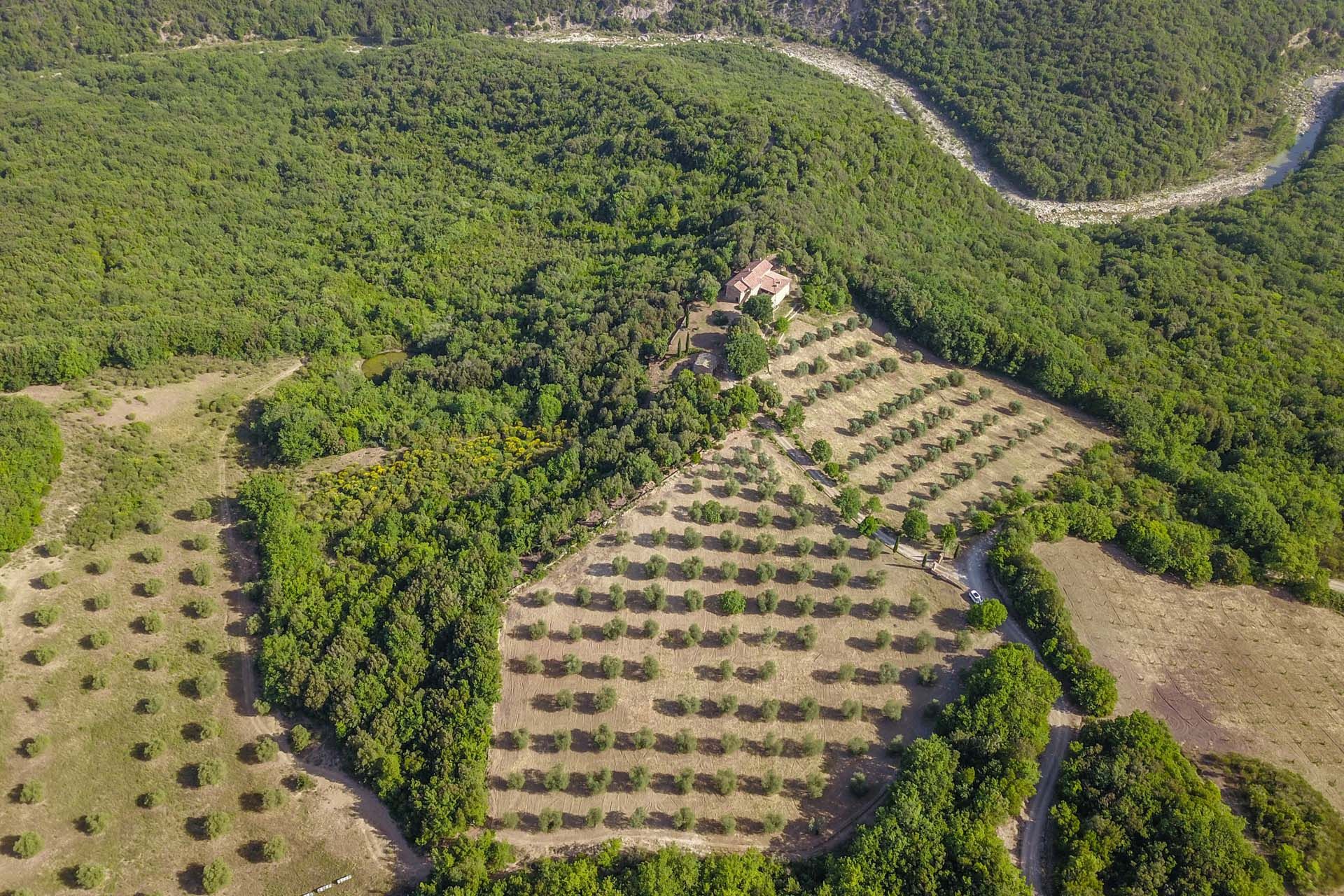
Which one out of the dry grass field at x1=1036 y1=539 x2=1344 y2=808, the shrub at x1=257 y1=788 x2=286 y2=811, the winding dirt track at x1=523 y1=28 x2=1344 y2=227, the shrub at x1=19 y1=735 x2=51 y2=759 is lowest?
the shrub at x1=257 y1=788 x2=286 y2=811

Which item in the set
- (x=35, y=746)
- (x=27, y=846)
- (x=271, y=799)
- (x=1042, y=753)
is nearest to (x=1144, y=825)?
(x=1042, y=753)

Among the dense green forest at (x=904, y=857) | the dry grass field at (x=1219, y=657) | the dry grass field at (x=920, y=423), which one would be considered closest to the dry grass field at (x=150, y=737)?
the dense green forest at (x=904, y=857)

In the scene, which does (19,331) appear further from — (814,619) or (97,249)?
(814,619)

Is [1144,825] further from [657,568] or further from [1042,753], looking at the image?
[657,568]

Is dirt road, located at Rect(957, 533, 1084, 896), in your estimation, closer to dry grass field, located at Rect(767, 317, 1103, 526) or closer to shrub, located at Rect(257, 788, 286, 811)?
dry grass field, located at Rect(767, 317, 1103, 526)

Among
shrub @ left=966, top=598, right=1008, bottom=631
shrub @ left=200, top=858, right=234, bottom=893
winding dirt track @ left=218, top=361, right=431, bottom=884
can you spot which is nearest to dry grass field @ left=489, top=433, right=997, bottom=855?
shrub @ left=966, top=598, right=1008, bottom=631

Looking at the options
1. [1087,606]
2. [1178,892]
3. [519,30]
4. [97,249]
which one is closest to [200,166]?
[97,249]
